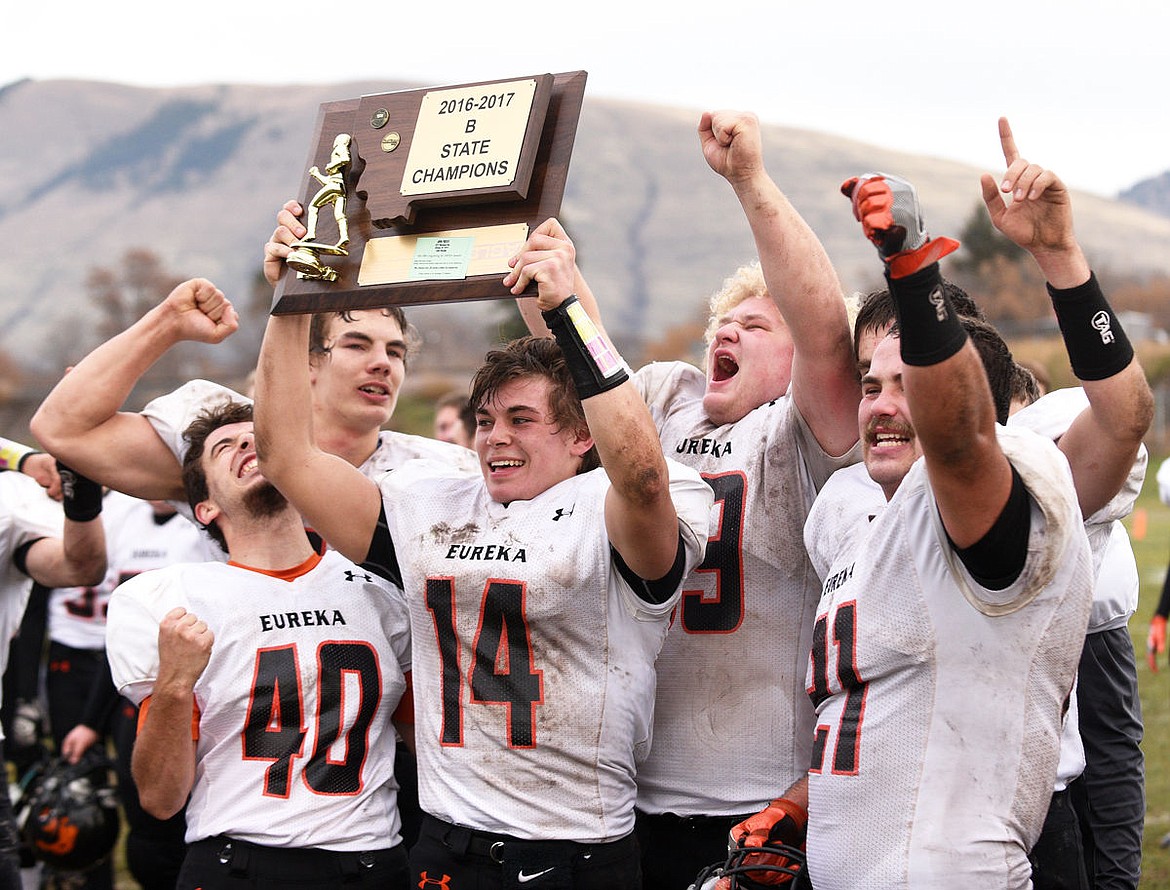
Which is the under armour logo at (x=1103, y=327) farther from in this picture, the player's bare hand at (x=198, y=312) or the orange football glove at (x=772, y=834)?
the player's bare hand at (x=198, y=312)

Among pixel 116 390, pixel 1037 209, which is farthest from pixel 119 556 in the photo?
pixel 1037 209

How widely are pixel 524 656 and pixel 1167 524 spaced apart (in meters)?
26.0

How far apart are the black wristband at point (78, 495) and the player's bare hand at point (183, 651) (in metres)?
1.23

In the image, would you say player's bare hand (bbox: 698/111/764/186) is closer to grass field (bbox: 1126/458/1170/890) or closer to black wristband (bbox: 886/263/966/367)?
black wristband (bbox: 886/263/966/367)

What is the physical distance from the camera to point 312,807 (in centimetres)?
325

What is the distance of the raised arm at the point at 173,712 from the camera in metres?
3.18

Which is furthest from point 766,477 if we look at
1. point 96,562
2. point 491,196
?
point 96,562

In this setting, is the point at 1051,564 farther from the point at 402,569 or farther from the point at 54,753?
the point at 54,753

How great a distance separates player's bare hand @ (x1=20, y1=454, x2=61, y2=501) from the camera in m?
4.50

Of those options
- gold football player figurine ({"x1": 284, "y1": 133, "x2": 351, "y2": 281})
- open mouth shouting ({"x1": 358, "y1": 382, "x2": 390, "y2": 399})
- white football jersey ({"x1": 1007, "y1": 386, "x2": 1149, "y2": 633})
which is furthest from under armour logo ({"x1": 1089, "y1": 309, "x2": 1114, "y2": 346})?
open mouth shouting ({"x1": 358, "y1": 382, "x2": 390, "y2": 399})

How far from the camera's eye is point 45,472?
4.54 m

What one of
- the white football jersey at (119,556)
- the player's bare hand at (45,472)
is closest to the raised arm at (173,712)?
the player's bare hand at (45,472)

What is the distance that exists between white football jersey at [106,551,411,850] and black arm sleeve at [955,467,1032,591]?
1.72 meters

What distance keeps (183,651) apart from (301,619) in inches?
13.2
